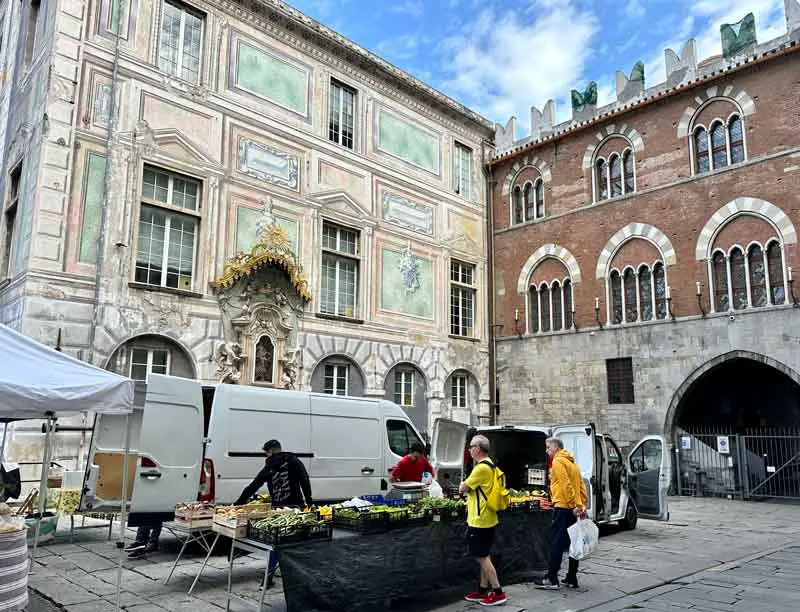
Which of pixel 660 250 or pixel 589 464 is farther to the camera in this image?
pixel 660 250

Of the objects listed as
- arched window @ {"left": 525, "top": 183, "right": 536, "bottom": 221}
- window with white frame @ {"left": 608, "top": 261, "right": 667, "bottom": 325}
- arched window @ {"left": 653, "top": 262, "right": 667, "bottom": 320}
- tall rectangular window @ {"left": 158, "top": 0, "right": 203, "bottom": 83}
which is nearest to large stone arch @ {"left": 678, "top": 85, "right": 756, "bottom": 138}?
arched window @ {"left": 653, "top": 262, "right": 667, "bottom": 320}

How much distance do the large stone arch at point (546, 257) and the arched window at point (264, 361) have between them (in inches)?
395

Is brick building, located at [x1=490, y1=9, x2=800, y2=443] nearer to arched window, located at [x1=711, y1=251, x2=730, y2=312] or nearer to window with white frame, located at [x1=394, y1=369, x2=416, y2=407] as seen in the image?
arched window, located at [x1=711, y1=251, x2=730, y2=312]

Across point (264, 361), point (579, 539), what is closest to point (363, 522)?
point (579, 539)

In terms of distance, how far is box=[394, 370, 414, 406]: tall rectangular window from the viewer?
1939cm

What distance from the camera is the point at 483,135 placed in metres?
24.0

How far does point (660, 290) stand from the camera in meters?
19.1

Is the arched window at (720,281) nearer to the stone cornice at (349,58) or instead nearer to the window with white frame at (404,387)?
the window with white frame at (404,387)

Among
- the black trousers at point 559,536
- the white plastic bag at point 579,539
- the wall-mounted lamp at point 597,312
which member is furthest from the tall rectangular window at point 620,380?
the black trousers at point 559,536

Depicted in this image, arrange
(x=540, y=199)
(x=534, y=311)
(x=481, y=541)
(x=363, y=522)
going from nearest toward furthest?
(x=363, y=522), (x=481, y=541), (x=534, y=311), (x=540, y=199)

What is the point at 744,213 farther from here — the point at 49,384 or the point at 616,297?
the point at 49,384

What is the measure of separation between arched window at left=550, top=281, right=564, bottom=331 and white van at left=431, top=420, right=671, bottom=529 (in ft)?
27.5

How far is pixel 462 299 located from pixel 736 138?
957cm

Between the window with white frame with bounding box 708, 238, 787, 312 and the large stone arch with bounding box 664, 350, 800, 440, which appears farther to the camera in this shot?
the window with white frame with bounding box 708, 238, 787, 312
